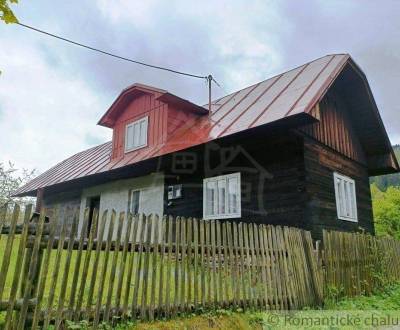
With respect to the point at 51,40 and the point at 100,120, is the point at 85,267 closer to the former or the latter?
the point at 51,40

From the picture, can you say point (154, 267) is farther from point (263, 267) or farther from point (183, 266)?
point (263, 267)

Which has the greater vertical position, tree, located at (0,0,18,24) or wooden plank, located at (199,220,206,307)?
tree, located at (0,0,18,24)

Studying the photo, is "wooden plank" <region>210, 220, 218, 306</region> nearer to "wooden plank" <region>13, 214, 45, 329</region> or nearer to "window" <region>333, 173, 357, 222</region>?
"wooden plank" <region>13, 214, 45, 329</region>

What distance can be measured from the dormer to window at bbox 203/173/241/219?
96.1 inches

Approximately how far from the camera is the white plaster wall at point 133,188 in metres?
13.0

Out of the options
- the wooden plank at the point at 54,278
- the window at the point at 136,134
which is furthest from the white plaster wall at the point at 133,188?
the wooden plank at the point at 54,278

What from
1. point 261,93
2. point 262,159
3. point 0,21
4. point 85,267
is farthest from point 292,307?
point 261,93

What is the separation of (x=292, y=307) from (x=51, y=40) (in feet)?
31.0

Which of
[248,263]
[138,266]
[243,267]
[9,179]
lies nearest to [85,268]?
[138,266]

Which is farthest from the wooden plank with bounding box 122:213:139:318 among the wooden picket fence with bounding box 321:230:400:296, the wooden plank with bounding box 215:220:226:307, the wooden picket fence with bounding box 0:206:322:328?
the wooden picket fence with bounding box 321:230:400:296

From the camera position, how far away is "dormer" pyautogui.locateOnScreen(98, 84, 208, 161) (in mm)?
12570

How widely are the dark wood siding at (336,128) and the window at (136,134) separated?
241 inches

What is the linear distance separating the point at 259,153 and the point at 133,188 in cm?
587

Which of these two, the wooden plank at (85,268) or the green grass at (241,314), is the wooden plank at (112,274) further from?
the wooden plank at (85,268)
